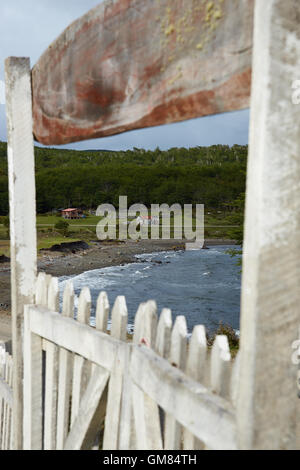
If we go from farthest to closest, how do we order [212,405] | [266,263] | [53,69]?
[53,69], [212,405], [266,263]

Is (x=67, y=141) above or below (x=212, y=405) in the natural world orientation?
above

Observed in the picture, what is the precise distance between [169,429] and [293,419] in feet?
1.78

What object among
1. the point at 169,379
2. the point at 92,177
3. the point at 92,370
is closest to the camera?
the point at 169,379

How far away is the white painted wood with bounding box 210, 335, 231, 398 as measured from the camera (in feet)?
4.74

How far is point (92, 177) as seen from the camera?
88438 millimetres

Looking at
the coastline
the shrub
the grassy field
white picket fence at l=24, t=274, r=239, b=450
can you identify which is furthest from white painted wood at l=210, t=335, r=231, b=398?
the shrub

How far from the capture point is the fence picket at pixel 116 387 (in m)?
1.82

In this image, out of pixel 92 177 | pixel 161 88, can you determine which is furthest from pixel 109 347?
pixel 92 177

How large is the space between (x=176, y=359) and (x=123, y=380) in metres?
0.33

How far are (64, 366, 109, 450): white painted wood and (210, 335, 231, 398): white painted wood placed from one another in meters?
0.64

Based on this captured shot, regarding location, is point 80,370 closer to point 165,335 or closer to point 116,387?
point 116,387

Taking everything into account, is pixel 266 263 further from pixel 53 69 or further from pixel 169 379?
pixel 53 69

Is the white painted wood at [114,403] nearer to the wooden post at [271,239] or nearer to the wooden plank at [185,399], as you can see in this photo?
the wooden plank at [185,399]

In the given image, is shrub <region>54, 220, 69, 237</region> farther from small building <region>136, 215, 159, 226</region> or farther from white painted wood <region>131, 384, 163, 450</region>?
white painted wood <region>131, 384, 163, 450</region>
